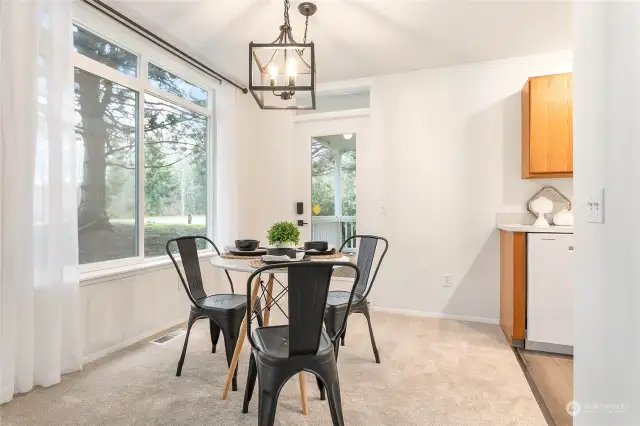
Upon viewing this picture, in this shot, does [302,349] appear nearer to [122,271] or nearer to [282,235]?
[282,235]

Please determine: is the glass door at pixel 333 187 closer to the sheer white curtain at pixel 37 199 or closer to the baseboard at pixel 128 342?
the baseboard at pixel 128 342

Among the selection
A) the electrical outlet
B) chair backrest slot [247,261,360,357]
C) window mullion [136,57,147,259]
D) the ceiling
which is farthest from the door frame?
chair backrest slot [247,261,360,357]

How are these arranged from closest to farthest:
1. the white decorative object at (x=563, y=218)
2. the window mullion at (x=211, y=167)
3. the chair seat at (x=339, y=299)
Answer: the chair seat at (x=339, y=299) → the white decorative object at (x=563, y=218) → the window mullion at (x=211, y=167)

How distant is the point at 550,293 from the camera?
2670mm

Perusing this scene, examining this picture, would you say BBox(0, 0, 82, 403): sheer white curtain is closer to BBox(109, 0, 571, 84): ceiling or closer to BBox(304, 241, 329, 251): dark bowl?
BBox(109, 0, 571, 84): ceiling

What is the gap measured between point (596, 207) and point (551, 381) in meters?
1.58

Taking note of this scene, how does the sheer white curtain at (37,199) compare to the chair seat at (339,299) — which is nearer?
the sheer white curtain at (37,199)

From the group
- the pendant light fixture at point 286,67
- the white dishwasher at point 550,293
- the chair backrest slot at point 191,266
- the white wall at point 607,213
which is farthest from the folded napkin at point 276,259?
the white dishwasher at point 550,293

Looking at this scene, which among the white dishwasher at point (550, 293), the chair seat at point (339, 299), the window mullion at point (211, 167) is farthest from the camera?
the window mullion at point (211, 167)

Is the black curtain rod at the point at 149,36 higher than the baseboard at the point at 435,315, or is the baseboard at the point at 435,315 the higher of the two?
the black curtain rod at the point at 149,36

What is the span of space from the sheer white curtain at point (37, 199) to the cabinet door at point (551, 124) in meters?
3.49

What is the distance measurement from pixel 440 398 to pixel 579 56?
1814 millimetres

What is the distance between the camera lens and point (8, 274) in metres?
1.92

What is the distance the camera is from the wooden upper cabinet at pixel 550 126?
9.41ft
